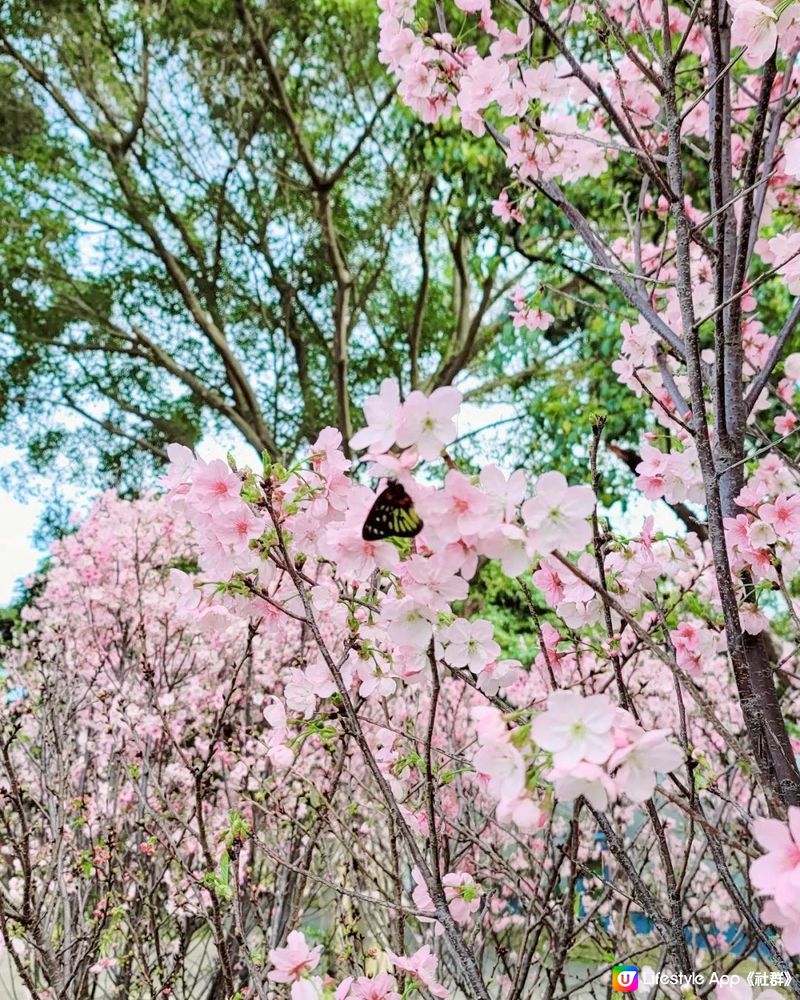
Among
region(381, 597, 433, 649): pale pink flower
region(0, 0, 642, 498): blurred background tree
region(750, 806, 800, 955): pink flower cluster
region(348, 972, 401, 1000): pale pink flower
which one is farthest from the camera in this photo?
region(0, 0, 642, 498): blurred background tree

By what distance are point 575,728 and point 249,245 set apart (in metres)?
8.70

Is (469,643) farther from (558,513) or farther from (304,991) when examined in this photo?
(304,991)

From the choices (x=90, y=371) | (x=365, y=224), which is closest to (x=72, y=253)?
(x=90, y=371)

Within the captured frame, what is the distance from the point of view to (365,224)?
8492 mm

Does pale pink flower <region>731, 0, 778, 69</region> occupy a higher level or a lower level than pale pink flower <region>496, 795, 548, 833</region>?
higher

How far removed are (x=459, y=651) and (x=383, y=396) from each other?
0.42 m

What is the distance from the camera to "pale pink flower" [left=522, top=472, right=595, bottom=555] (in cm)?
69

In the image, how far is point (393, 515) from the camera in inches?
26.1

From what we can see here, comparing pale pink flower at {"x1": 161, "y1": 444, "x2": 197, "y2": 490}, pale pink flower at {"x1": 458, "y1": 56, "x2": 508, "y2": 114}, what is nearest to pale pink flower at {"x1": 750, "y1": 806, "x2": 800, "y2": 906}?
pale pink flower at {"x1": 161, "y1": 444, "x2": 197, "y2": 490}

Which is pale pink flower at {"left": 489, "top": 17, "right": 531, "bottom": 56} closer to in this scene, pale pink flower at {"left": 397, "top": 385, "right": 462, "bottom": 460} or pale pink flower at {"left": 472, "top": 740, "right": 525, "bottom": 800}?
pale pink flower at {"left": 397, "top": 385, "right": 462, "bottom": 460}
